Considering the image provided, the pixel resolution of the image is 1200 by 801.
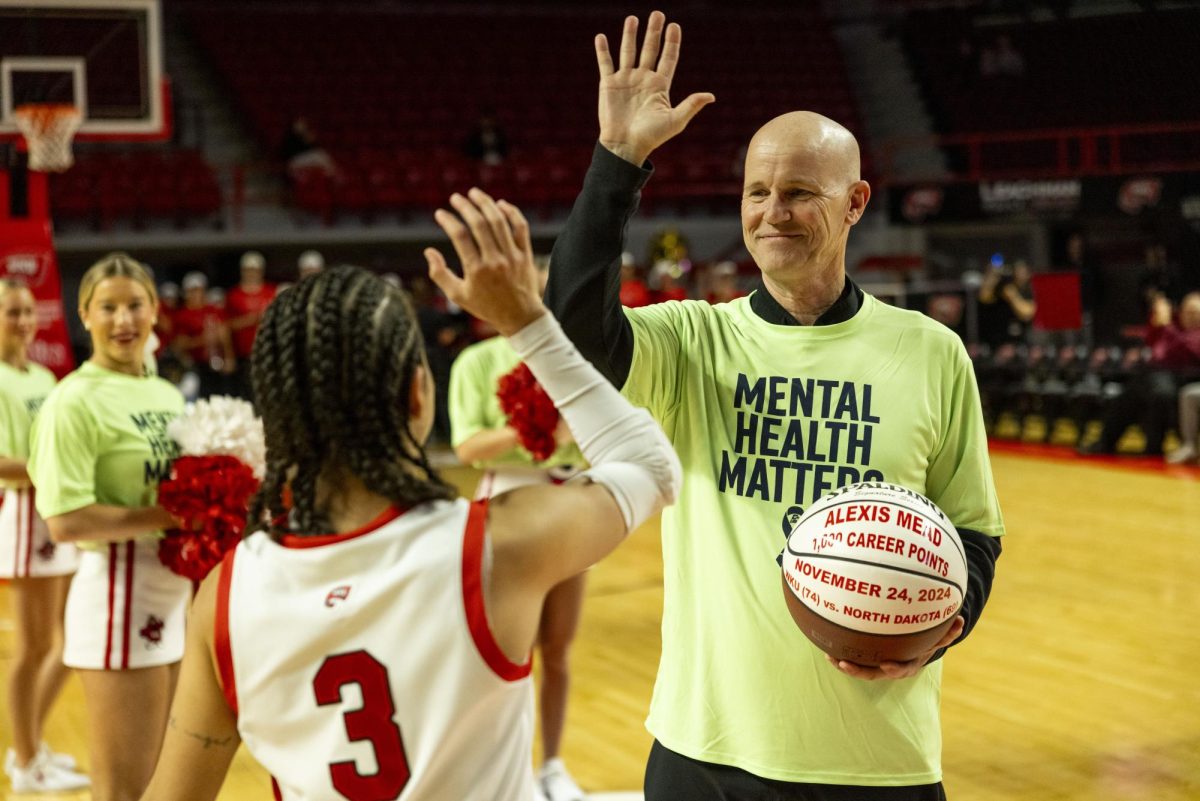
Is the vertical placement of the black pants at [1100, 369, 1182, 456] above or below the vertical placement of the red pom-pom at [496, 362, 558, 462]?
below

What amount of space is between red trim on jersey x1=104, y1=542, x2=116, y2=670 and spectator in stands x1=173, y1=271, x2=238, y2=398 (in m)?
10.6

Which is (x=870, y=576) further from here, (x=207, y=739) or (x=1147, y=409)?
(x=1147, y=409)

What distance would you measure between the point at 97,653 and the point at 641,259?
1639cm

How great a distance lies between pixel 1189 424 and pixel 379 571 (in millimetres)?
12491

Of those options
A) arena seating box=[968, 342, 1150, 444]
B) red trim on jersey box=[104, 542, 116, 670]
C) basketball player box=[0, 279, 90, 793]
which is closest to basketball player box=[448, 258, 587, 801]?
red trim on jersey box=[104, 542, 116, 670]

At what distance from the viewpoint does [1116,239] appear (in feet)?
64.4

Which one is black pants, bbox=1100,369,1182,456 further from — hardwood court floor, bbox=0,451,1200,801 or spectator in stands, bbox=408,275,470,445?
spectator in stands, bbox=408,275,470,445

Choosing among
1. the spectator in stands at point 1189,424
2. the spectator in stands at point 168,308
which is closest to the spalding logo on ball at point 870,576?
the spectator in stands at point 1189,424

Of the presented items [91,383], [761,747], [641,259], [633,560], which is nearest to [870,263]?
[641,259]

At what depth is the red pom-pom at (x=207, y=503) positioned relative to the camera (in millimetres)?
3621

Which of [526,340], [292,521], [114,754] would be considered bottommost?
[114,754]

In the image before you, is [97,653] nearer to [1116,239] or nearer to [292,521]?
[292,521]

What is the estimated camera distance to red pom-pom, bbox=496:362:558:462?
471cm

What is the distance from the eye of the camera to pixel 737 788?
2.36 metres
